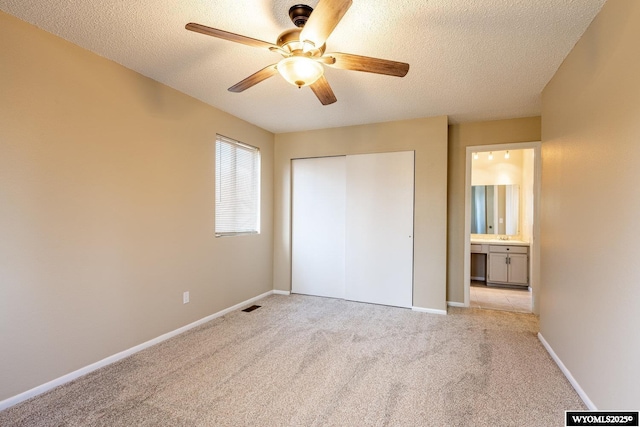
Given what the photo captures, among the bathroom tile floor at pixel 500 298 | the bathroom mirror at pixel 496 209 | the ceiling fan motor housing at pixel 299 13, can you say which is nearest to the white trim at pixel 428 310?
the bathroom tile floor at pixel 500 298

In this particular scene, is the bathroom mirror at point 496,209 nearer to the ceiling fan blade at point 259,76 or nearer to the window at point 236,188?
the window at point 236,188

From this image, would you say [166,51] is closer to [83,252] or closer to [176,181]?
Answer: [176,181]

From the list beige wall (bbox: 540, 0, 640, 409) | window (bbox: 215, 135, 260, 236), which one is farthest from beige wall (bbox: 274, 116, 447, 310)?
window (bbox: 215, 135, 260, 236)

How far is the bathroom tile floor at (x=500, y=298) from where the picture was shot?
4.02 meters

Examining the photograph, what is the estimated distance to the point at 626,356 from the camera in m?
1.47

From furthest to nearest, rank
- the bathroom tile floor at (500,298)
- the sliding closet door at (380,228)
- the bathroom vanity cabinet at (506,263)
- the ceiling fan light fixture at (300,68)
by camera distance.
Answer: the bathroom vanity cabinet at (506,263) < the bathroom tile floor at (500,298) < the sliding closet door at (380,228) < the ceiling fan light fixture at (300,68)

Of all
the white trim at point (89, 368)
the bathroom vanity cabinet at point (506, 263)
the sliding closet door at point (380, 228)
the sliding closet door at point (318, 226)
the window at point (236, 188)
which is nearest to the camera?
the white trim at point (89, 368)

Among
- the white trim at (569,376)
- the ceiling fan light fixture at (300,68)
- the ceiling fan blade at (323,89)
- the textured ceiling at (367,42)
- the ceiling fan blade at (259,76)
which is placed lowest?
the white trim at (569,376)

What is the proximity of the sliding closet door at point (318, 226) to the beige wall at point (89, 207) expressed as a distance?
1555 millimetres

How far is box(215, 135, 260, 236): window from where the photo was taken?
364cm

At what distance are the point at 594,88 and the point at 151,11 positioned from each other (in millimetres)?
2821

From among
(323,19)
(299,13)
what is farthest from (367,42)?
(323,19)

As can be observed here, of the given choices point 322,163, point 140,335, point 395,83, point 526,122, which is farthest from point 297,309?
point 526,122

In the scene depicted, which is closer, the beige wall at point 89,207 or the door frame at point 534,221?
the beige wall at point 89,207
